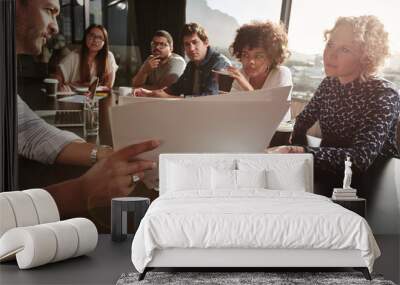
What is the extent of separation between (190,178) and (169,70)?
4.48 feet

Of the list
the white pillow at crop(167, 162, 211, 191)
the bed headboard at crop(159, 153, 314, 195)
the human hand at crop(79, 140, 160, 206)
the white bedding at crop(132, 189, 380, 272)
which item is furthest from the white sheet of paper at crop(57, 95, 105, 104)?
the white bedding at crop(132, 189, 380, 272)

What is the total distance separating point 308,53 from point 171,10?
159 centimetres

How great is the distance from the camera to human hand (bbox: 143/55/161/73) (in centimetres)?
793

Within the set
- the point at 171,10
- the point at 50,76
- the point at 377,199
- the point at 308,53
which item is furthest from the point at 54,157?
the point at 377,199

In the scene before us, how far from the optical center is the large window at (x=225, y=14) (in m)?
7.89

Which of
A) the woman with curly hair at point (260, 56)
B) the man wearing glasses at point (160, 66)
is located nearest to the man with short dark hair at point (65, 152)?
the man wearing glasses at point (160, 66)

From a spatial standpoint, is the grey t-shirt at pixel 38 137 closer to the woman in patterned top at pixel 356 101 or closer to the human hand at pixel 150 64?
the human hand at pixel 150 64

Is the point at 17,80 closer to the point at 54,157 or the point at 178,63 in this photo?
the point at 54,157

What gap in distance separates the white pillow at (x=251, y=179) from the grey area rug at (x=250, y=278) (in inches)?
55.6

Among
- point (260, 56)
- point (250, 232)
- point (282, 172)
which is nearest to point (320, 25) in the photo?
point (260, 56)

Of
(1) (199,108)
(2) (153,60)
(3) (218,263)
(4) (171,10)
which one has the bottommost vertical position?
(3) (218,263)

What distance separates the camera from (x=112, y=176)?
316 inches

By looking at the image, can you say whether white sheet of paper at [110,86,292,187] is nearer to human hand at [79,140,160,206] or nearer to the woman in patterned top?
human hand at [79,140,160,206]

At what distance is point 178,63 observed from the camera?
795 centimetres
